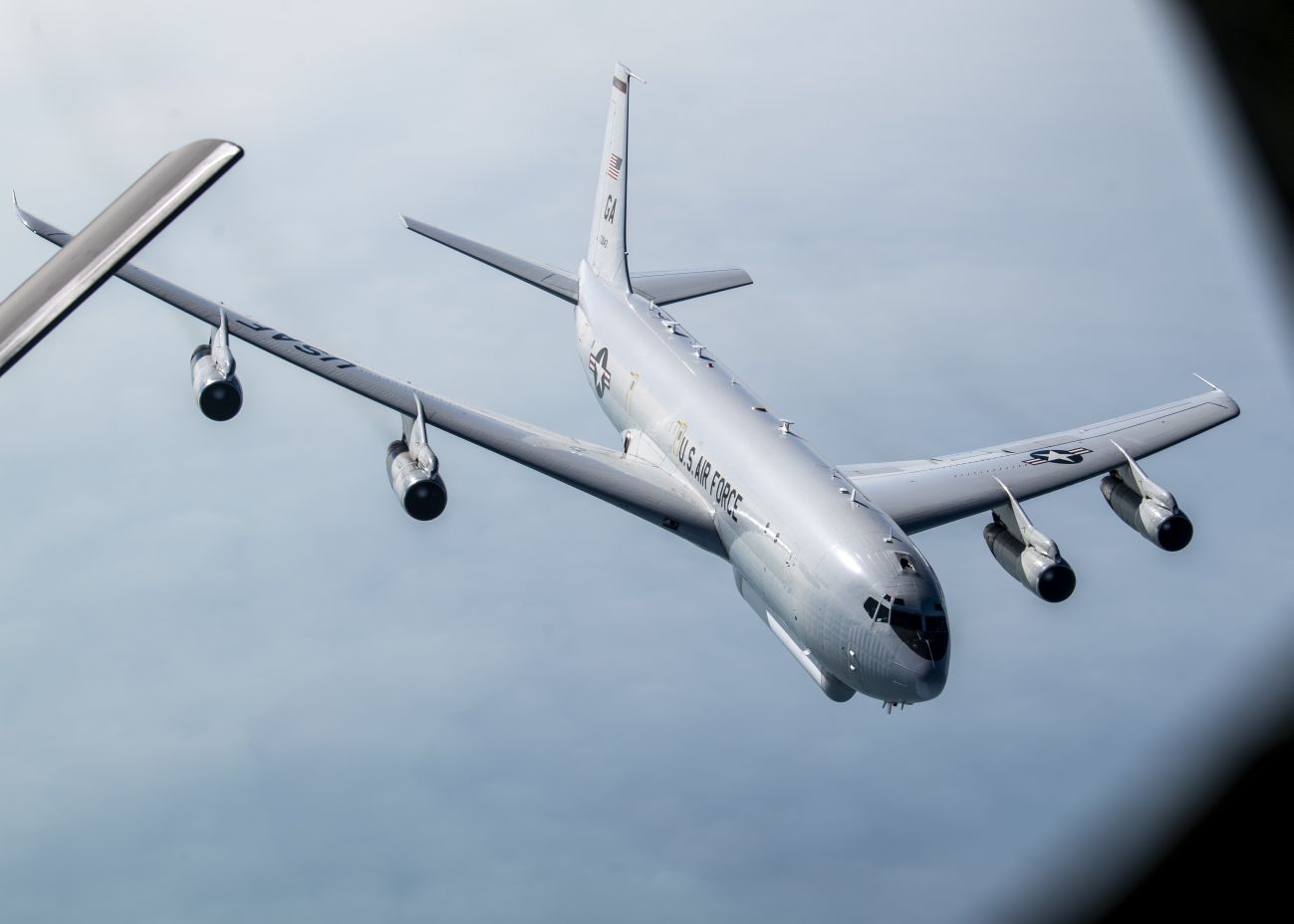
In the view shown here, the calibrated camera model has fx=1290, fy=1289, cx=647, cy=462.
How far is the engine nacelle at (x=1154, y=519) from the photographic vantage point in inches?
2064

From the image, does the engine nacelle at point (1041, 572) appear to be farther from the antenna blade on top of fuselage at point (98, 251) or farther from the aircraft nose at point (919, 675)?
the antenna blade on top of fuselage at point (98, 251)

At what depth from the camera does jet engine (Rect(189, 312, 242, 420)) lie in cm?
4694

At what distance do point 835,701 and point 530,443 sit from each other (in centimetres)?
1724

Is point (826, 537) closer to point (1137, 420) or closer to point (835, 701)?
point (835, 701)

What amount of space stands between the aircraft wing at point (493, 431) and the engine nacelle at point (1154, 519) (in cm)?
1757

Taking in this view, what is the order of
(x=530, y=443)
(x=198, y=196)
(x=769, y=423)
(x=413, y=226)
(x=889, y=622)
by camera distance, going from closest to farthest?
1. (x=198, y=196)
2. (x=889, y=622)
3. (x=769, y=423)
4. (x=530, y=443)
5. (x=413, y=226)

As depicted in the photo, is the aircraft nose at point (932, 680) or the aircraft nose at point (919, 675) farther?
the aircraft nose at point (932, 680)

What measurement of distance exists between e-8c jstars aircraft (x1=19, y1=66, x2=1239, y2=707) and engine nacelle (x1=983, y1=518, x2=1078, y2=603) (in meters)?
0.06

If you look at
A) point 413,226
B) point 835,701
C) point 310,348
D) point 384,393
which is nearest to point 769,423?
point 835,701

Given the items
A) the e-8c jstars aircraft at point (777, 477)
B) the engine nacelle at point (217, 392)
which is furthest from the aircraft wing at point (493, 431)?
the engine nacelle at point (217, 392)

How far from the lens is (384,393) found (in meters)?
50.8

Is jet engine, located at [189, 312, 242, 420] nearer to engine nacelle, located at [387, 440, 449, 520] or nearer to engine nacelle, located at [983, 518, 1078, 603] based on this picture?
engine nacelle, located at [387, 440, 449, 520]

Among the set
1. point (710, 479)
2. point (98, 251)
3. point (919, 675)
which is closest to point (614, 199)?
point (710, 479)

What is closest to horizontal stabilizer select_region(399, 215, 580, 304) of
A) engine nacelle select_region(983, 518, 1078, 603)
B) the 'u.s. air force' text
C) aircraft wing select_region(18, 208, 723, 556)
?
aircraft wing select_region(18, 208, 723, 556)
